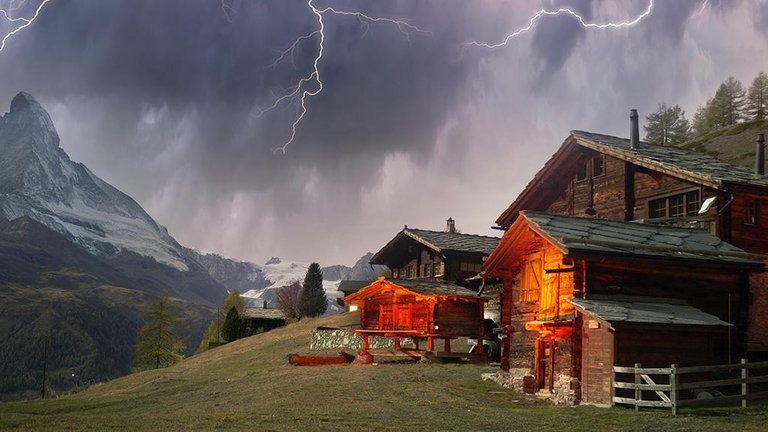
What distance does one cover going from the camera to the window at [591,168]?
1379 inches

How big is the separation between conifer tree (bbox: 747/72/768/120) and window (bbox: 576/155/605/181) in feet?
367

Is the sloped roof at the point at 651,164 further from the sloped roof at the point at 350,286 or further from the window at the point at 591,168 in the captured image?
the sloped roof at the point at 350,286

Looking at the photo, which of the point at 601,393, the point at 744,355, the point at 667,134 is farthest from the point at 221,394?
the point at 667,134

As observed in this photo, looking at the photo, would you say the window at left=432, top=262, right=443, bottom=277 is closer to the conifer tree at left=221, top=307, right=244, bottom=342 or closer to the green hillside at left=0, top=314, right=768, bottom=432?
the green hillside at left=0, top=314, right=768, bottom=432

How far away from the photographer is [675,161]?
3117cm

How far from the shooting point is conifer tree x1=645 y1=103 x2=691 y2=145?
438 feet

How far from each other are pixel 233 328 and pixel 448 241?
43010 millimetres

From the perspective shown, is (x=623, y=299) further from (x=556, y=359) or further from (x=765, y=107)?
(x=765, y=107)

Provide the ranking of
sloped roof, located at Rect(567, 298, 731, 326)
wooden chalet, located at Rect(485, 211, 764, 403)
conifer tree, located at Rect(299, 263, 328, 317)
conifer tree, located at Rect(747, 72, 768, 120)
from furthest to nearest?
conifer tree, located at Rect(747, 72, 768, 120), conifer tree, located at Rect(299, 263, 328, 317), wooden chalet, located at Rect(485, 211, 764, 403), sloped roof, located at Rect(567, 298, 731, 326)

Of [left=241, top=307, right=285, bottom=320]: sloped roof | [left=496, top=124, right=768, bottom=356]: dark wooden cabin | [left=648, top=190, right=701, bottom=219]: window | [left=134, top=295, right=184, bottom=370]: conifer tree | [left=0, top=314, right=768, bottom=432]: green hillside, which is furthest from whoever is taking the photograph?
[left=241, top=307, right=285, bottom=320]: sloped roof

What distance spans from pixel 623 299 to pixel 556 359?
3322mm

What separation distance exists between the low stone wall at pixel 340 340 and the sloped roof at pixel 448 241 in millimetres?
9184

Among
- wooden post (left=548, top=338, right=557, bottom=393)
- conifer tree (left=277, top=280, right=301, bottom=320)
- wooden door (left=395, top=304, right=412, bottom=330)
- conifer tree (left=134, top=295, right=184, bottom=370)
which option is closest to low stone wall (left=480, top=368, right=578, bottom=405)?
wooden post (left=548, top=338, right=557, bottom=393)

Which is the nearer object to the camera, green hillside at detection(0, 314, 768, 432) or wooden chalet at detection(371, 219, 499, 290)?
green hillside at detection(0, 314, 768, 432)
